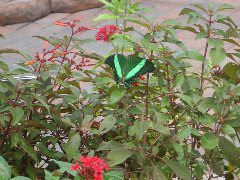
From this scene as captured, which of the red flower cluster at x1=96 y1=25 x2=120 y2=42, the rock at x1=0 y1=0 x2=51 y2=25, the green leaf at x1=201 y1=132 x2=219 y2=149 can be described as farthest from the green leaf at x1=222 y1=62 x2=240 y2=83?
the rock at x1=0 y1=0 x2=51 y2=25

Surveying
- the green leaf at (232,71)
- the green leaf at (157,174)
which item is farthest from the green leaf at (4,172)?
the green leaf at (232,71)

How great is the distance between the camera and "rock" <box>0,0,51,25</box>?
6.23 m

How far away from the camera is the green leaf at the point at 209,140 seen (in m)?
1.68

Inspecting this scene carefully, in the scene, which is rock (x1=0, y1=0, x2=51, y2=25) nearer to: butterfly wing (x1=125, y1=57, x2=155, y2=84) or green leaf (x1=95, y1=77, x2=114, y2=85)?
green leaf (x1=95, y1=77, x2=114, y2=85)

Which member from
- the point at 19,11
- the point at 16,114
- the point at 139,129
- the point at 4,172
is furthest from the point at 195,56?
the point at 19,11

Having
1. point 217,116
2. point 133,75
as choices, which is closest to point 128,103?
point 133,75

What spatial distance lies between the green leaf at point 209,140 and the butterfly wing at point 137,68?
0.29m

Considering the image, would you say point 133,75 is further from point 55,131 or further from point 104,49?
point 104,49

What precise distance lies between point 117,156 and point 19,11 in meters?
4.94

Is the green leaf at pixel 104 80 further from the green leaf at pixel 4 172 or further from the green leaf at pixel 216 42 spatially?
the green leaf at pixel 4 172

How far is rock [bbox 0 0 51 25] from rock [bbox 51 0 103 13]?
0.57ft

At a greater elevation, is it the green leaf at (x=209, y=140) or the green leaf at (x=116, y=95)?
the green leaf at (x=116, y=95)

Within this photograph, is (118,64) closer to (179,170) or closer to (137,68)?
(137,68)

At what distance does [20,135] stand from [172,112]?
0.49 m
